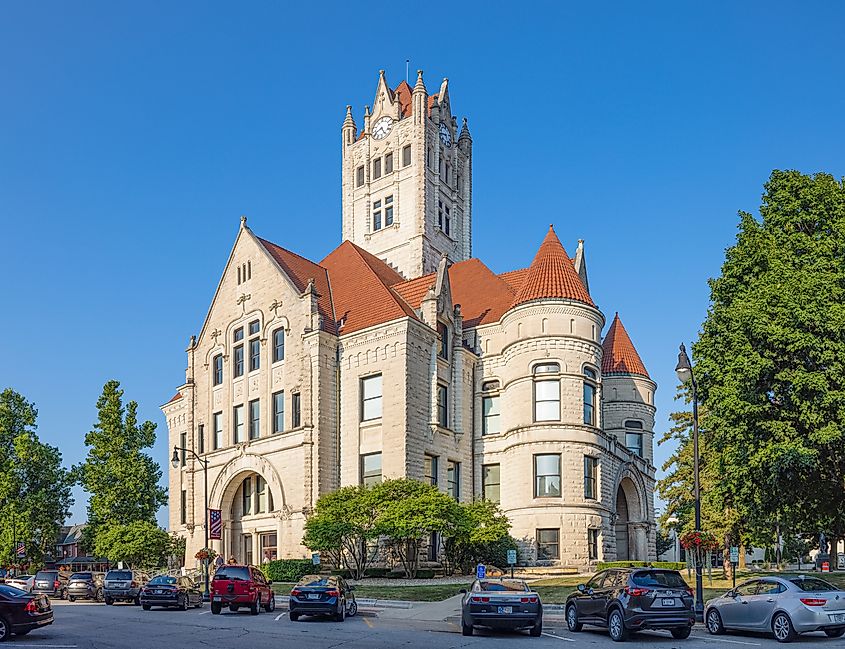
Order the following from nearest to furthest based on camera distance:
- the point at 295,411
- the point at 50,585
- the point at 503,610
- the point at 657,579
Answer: the point at 657,579
the point at 503,610
the point at 50,585
the point at 295,411

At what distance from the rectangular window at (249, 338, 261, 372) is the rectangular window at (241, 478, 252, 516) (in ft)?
20.1

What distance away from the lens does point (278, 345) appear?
159 feet

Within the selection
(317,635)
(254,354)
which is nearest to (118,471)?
(254,354)

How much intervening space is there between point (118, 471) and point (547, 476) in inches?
1210

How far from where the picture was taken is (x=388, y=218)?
64.6m

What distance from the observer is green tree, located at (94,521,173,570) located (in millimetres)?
53188

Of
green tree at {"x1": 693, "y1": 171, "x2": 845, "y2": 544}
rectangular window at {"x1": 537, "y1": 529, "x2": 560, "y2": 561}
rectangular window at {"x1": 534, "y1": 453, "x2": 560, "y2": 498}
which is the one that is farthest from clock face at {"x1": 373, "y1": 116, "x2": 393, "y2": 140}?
green tree at {"x1": 693, "y1": 171, "x2": 845, "y2": 544}

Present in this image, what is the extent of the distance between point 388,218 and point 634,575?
46445 mm

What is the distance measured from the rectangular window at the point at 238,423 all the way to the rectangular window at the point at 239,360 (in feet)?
6.49

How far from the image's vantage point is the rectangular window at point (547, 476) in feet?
146

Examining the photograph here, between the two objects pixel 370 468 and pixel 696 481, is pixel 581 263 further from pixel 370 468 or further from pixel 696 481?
pixel 696 481

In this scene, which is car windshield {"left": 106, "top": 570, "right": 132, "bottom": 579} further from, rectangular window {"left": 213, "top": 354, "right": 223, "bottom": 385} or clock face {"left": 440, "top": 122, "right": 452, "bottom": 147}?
clock face {"left": 440, "top": 122, "right": 452, "bottom": 147}

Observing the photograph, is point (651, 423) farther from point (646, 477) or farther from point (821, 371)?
point (821, 371)

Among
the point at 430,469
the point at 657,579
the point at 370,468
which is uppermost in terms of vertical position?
the point at 370,468
